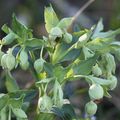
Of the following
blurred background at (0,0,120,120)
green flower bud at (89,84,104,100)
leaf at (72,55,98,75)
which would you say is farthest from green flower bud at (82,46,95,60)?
blurred background at (0,0,120,120)

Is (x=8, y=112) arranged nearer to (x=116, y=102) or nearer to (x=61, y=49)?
(x=61, y=49)

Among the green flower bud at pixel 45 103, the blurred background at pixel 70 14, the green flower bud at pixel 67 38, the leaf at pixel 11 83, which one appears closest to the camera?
the green flower bud at pixel 45 103

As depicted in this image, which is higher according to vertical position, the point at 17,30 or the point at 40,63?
the point at 17,30

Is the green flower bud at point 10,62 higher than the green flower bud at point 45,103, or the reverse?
the green flower bud at point 10,62

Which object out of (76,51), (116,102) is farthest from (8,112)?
(116,102)

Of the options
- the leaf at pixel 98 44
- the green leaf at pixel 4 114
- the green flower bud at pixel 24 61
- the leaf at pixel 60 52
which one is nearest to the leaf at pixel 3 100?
the green leaf at pixel 4 114

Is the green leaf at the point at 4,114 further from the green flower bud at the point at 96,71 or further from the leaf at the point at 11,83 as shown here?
the green flower bud at the point at 96,71

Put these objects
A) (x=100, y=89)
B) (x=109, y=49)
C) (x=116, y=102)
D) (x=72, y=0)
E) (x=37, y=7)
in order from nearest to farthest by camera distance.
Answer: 1. (x=100, y=89)
2. (x=109, y=49)
3. (x=116, y=102)
4. (x=37, y=7)
5. (x=72, y=0)
